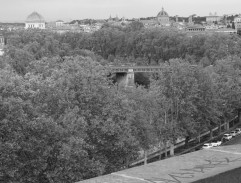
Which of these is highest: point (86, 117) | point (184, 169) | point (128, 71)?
point (184, 169)

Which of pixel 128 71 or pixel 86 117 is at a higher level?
pixel 86 117

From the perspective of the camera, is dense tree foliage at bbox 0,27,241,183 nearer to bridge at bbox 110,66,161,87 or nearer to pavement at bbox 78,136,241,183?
pavement at bbox 78,136,241,183

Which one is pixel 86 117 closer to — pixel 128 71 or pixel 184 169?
pixel 184 169

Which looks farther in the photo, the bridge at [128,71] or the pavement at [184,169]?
the bridge at [128,71]

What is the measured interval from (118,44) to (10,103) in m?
99.9

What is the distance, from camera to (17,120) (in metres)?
19.8

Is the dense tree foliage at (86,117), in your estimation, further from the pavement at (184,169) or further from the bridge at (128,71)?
the bridge at (128,71)

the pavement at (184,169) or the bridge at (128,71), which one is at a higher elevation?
the pavement at (184,169)

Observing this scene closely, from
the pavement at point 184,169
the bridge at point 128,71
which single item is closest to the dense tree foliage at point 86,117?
the pavement at point 184,169

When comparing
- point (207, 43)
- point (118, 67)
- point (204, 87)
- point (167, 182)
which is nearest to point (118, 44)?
point (207, 43)

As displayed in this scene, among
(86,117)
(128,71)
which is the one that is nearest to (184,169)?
(86,117)

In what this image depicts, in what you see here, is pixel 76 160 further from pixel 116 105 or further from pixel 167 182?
pixel 167 182

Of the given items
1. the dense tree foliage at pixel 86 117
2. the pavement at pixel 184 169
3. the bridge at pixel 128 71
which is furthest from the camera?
the bridge at pixel 128 71

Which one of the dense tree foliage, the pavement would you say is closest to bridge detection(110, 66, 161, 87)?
the dense tree foliage
